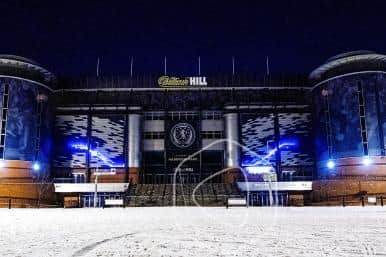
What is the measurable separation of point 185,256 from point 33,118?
5386 cm

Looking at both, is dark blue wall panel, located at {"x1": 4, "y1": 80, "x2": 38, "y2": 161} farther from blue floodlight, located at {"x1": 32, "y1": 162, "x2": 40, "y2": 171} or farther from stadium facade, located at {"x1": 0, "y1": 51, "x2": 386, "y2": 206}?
blue floodlight, located at {"x1": 32, "y1": 162, "x2": 40, "y2": 171}

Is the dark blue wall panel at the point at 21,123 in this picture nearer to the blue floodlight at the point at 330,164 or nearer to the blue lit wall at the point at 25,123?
the blue lit wall at the point at 25,123

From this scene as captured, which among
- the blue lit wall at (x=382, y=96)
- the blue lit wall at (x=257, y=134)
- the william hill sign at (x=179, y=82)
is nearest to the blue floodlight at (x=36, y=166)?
the william hill sign at (x=179, y=82)

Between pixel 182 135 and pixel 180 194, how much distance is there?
14626 mm

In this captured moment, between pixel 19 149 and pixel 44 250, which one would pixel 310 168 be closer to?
pixel 19 149

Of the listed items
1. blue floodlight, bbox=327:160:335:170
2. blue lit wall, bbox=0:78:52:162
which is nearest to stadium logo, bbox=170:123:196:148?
blue lit wall, bbox=0:78:52:162

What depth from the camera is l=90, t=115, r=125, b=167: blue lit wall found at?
59188mm

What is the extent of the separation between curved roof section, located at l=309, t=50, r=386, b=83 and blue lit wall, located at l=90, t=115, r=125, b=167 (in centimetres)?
3465

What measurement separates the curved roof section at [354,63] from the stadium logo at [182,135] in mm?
23821

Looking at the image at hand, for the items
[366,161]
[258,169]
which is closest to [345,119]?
[366,161]

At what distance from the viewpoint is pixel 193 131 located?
62.1 metres

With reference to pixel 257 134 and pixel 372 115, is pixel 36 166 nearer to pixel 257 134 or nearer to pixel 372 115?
pixel 257 134

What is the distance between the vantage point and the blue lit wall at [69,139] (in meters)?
59.3

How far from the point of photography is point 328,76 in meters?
57.2
